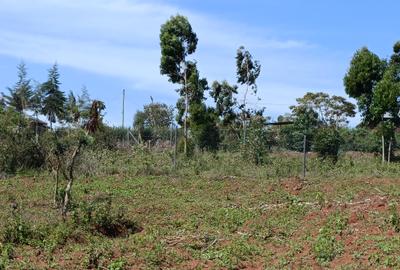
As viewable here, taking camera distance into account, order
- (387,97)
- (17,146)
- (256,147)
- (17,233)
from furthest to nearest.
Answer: (387,97)
(256,147)
(17,146)
(17,233)

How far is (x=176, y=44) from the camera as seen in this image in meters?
23.6

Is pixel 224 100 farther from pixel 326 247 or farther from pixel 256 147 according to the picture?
pixel 326 247

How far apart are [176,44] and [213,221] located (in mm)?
13873

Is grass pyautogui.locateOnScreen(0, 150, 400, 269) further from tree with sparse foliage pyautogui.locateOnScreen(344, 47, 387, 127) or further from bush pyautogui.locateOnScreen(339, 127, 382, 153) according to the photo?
bush pyautogui.locateOnScreen(339, 127, 382, 153)

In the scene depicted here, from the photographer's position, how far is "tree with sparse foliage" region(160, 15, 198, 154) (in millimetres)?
23625

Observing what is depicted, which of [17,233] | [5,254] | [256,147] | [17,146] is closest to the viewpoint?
[5,254]

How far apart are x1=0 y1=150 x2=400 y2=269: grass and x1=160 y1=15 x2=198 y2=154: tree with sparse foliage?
749 centimetres

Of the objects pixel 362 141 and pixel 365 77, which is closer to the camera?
pixel 365 77

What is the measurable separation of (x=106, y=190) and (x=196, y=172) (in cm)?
367

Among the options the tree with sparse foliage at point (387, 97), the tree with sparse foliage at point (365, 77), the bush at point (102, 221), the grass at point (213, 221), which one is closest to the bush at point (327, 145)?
the grass at point (213, 221)

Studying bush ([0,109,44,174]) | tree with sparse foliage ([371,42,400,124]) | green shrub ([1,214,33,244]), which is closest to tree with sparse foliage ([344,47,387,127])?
tree with sparse foliage ([371,42,400,124])

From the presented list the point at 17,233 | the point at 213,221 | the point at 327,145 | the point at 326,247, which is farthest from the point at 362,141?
the point at 17,233

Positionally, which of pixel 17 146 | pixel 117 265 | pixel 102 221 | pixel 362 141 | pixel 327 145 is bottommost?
pixel 117 265

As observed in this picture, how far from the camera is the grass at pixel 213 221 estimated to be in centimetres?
793
